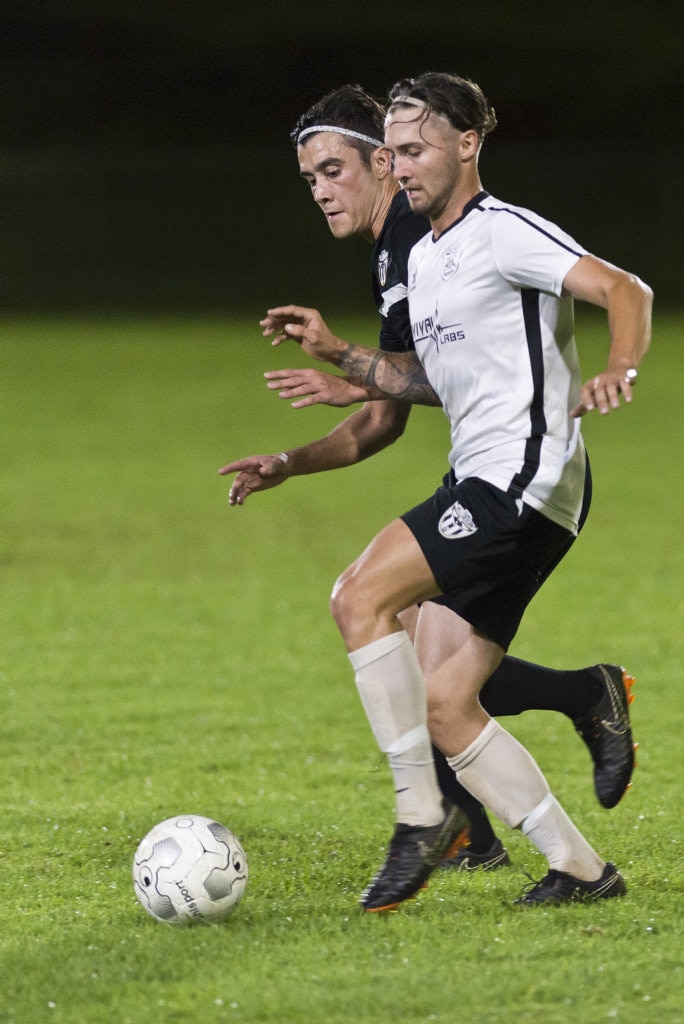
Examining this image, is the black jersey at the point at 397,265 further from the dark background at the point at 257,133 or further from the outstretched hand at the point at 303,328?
the dark background at the point at 257,133

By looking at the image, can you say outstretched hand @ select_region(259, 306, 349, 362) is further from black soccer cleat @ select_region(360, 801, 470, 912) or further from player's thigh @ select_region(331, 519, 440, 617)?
black soccer cleat @ select_region(360, 801, 470, 912)

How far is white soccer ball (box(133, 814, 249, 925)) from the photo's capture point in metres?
4.01

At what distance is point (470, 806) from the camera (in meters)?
4.82

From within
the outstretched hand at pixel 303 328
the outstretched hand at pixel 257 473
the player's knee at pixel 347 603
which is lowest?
the player's knee at pixel 347 603

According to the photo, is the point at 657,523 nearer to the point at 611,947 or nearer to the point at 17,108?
the point at 611,947

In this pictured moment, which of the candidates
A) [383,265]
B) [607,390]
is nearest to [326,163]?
[383,265]

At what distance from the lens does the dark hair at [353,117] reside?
4512 millimetres

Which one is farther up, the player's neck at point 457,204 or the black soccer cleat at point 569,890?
the player's neck at point 457,204

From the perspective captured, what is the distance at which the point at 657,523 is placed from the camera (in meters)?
12.8

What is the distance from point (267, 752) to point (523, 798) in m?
2.73

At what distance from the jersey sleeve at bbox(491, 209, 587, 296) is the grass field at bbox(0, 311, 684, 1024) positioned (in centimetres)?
176

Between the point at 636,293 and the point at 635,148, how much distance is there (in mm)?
31211

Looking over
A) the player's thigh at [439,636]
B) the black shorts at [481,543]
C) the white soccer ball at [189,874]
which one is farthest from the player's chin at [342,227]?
the white soccer ball at [189,874]

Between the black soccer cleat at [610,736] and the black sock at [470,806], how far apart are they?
42 centimetres
